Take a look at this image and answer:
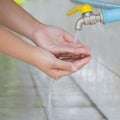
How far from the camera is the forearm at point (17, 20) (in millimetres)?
1271

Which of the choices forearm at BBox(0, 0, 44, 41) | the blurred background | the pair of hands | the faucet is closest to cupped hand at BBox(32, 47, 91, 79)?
the pair of hands

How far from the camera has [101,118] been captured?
196cm

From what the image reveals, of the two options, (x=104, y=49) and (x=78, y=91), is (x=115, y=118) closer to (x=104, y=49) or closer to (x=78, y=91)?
(x=104, y=49)

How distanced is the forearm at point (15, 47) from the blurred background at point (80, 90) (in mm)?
754

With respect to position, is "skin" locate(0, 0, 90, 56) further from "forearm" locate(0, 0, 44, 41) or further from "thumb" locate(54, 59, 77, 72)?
"thumb" locate(54, 59, 77, 72)

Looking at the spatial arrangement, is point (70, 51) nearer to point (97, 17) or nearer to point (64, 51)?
point (64, 51)

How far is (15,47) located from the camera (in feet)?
3.38

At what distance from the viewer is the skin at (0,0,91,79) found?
104 cm

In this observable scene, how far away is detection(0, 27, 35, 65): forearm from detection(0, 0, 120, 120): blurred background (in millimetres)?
754

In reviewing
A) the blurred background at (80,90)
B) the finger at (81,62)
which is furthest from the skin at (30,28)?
the blurred background at (80,90)

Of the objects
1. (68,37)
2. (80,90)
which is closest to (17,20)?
(68,37)

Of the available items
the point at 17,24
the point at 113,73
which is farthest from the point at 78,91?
the point at 17,24

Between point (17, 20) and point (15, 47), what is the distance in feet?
0.87

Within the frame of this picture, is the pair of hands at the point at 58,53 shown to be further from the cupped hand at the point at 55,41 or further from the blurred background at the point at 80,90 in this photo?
the blurred background at the point at 80,90
